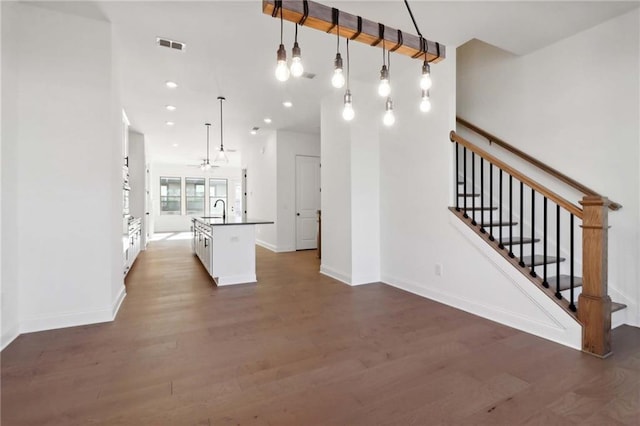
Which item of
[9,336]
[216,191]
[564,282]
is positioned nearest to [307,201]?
[564,282]

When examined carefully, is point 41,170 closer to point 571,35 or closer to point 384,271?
point 384,271

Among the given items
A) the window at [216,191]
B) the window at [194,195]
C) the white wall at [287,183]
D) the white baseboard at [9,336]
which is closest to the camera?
the white baseboard at [9,336]

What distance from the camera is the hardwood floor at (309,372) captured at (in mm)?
1684

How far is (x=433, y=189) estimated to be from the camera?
3732 mm

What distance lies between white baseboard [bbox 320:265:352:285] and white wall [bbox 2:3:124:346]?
9.30 ft

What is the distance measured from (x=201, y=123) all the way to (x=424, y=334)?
6.14 meters

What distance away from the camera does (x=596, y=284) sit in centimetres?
236

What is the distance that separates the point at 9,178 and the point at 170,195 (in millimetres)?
11383

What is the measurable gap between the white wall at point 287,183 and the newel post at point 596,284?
598 cm

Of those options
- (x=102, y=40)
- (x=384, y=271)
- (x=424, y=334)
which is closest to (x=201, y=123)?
(x=102, y=40)

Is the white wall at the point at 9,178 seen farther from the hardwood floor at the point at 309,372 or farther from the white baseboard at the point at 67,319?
the hardwood floor at the point at 309,372

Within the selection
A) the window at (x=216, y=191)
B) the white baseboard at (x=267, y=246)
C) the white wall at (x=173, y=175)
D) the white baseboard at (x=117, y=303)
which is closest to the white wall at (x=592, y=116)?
the white baseboard at (x=117, y=303)

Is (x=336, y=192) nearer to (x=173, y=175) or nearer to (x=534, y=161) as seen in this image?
(x=534, y=161)

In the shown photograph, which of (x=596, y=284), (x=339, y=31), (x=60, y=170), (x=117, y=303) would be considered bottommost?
(x=117, y=303)
